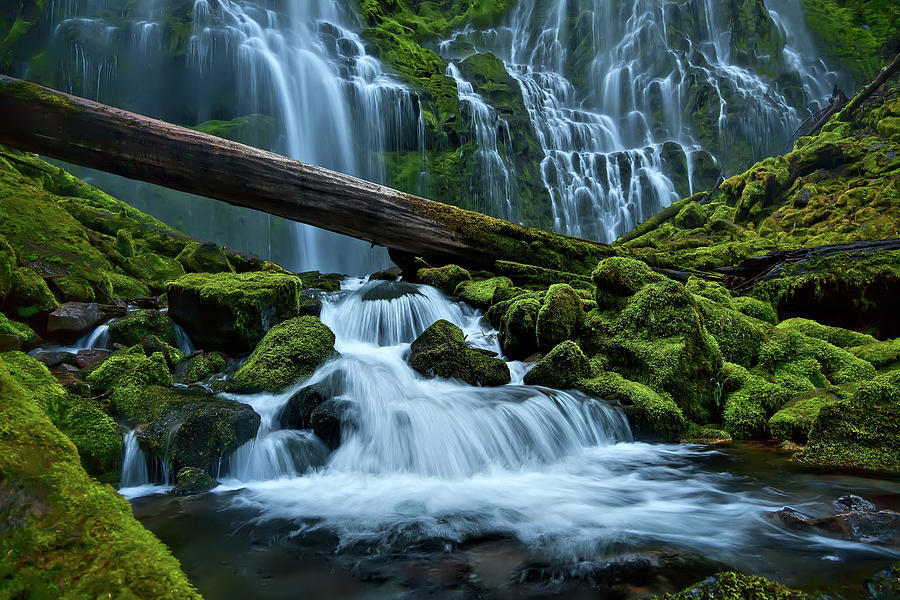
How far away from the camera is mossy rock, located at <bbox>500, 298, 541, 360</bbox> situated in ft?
22.1

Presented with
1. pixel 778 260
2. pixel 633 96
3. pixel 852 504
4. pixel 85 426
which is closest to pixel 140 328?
pixel 85 426

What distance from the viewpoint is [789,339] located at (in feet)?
18.2

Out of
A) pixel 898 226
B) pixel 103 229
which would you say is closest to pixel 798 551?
pixel 898 226

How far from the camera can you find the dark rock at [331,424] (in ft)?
15.9

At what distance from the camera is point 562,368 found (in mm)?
5738

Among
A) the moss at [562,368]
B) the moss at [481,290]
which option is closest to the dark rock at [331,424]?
the moss at [562,368]

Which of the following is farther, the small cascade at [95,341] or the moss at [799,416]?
the small cascade at [95,341]

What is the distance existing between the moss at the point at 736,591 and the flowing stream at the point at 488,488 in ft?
2.55

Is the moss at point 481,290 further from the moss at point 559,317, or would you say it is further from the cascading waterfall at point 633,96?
the cascading waterfall at point 633,96

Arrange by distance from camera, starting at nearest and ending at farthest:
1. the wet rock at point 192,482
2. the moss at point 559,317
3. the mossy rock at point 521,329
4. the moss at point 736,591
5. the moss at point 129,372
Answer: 1. the moss at point 736,591
2. the wet rock at point 192,482
3. the moss at point 129,372
4. the moss at point 559,317
5. the mossy rock at point 521,329

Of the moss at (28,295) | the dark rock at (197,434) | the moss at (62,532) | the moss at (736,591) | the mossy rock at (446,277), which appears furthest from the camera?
the mossy rock at (446,277)

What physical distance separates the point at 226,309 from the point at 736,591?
6445mm

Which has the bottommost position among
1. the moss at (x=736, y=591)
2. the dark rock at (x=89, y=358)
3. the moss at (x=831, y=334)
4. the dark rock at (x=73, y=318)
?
the moss at (x=736, y=591)

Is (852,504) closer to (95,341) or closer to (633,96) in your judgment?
(95,341)
